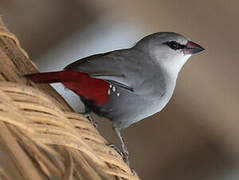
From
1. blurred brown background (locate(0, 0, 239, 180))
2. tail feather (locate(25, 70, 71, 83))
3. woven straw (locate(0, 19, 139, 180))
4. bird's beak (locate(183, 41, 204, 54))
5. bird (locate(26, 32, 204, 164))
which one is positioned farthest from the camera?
blurred brown background (locate(0, 0, 239, 180))

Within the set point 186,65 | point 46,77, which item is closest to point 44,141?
point 46,77

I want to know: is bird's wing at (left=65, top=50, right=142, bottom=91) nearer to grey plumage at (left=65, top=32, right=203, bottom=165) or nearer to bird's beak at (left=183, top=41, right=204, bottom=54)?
grey plumage at (left=65, top=32, right=203, bottom=165)

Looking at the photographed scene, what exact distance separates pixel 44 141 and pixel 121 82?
39 centimetres

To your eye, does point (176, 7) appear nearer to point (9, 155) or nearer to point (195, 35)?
point (195, 35)

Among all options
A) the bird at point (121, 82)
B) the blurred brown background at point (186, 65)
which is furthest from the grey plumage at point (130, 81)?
the blurred brown background at point (186, 65)

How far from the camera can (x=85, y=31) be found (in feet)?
6.47

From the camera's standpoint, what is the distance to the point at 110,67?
119 cm

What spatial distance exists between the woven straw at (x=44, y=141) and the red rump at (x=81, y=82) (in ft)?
0.17

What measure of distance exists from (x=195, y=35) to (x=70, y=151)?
91 cm

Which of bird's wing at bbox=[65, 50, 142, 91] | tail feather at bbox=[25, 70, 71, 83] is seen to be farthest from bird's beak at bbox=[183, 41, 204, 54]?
tail feather at bbox=[25, 70, 71, 83]

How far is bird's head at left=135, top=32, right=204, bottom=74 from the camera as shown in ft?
5.03

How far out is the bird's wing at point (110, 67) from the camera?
1.13m

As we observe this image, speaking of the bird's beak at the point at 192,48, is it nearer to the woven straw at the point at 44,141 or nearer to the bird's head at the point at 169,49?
the bird's head at the point at 169,49

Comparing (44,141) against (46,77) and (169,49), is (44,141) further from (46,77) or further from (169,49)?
(169,49)
